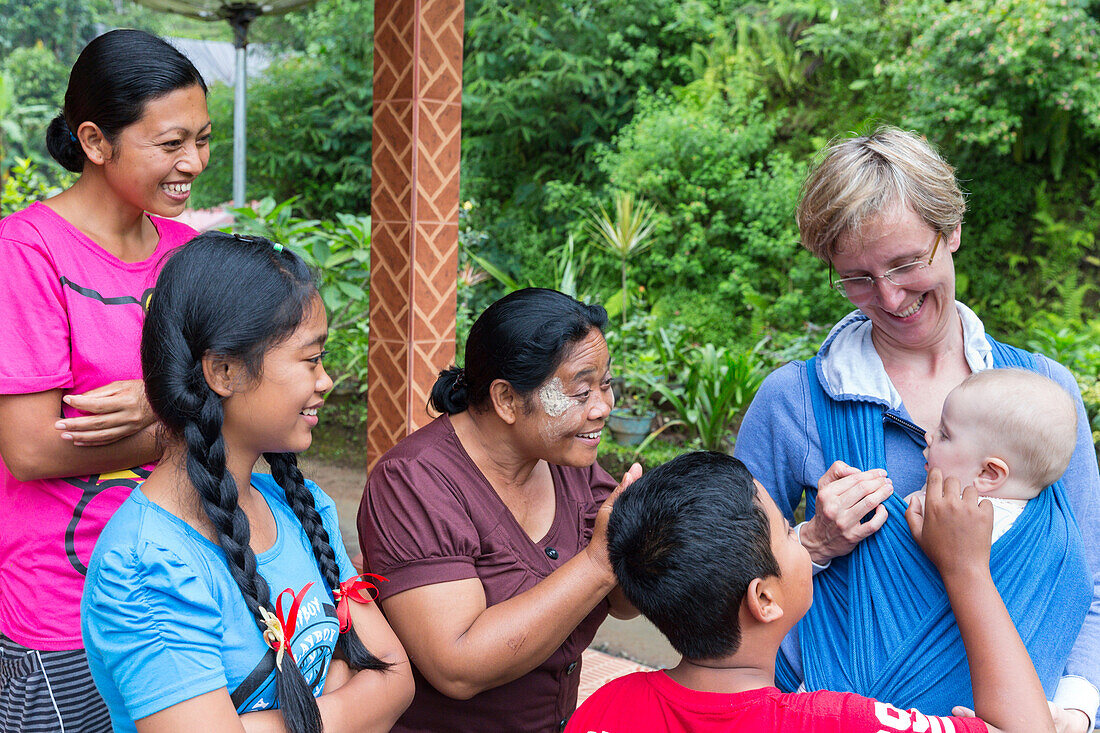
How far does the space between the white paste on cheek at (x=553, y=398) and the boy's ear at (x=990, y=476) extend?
74 cm

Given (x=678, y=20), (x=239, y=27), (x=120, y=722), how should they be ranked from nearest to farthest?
(x=120, y=722)
(x=239, y=27)
(x=678, y=20)

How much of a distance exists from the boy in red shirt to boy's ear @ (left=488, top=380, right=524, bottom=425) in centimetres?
39

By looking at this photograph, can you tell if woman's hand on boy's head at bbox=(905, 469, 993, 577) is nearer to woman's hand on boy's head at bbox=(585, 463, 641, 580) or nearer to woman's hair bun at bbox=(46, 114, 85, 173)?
woman's hand on boy's head at bbox=(585, 463, 641, 580)

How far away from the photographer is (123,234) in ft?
5.67

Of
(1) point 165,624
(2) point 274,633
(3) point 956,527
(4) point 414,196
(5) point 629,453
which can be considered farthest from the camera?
(5) point 629,453

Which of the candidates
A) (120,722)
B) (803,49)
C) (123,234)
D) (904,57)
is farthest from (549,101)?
(120,722)

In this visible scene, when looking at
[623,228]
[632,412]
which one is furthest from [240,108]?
[632,412]

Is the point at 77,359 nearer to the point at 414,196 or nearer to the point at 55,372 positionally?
the point at 55,372

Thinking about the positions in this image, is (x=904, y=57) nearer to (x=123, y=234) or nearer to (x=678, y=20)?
(x=678, y=20)

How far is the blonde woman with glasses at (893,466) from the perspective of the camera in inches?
56.9

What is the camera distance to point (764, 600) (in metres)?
1.33

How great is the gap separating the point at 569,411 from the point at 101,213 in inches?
38.9

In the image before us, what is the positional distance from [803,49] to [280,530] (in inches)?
327

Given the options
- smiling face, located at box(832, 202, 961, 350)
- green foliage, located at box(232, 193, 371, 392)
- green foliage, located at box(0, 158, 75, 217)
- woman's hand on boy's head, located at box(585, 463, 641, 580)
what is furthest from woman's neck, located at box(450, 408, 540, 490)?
green foliage, located at box(0, 158, 75, 217)
